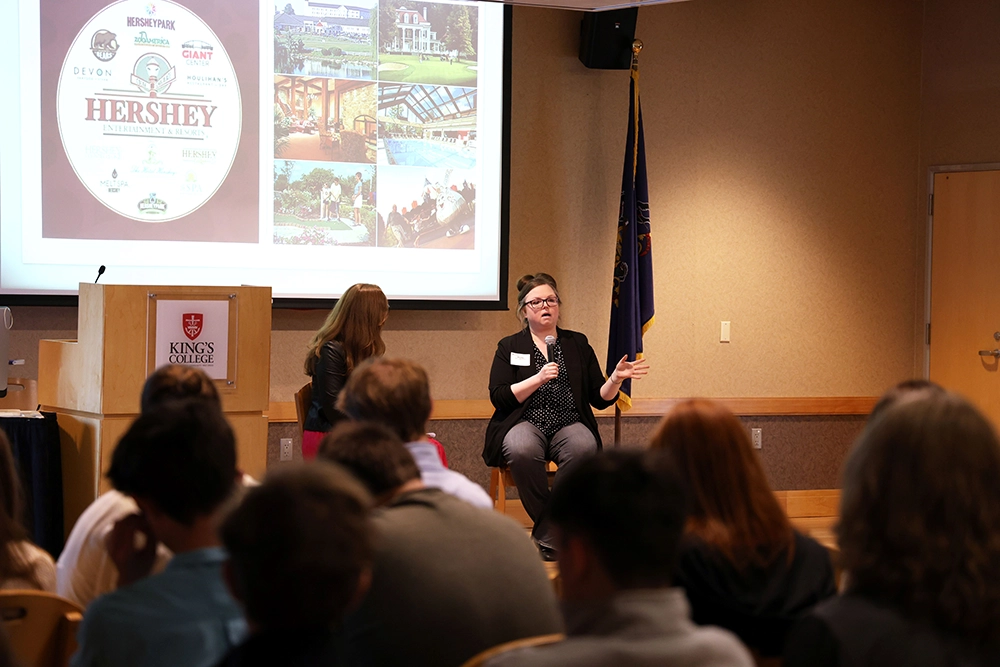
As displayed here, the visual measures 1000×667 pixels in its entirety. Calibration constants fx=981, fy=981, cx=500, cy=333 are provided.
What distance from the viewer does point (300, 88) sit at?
4891 mm

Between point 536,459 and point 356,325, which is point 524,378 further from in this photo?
point 356,325

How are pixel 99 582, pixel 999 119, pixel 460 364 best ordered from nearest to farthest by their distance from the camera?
1. pixel 99 582
2. pixel 460 364
3. pixel 999 119

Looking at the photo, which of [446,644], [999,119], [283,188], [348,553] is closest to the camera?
[348,553]

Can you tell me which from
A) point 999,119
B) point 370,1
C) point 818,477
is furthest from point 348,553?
point 999,119

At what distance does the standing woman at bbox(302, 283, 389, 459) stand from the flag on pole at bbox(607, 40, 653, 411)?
149 cm

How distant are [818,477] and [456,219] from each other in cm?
272

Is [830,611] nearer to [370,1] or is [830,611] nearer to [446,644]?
[446,644]

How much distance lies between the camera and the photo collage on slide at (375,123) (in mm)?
4871

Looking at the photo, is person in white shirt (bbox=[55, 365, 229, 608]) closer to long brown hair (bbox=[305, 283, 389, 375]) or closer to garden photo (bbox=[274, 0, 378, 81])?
long brown hair (bbox=[305, 283, 389, 375])

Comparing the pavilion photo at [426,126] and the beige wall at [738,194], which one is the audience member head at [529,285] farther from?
the pavilion photo at [426,126]

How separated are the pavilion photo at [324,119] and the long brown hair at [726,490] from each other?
11.8 ft

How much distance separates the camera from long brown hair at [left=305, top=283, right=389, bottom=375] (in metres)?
4.11

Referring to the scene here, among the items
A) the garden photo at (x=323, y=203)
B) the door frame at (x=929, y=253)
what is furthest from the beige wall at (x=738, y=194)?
the garden photo at (x=323, y=203)

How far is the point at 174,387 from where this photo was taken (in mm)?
2236
